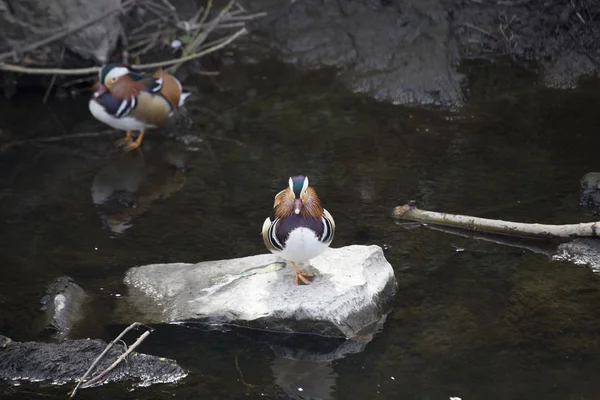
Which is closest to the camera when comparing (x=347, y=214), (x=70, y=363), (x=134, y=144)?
(x=70, y=363)

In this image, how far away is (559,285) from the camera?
547 centimetres

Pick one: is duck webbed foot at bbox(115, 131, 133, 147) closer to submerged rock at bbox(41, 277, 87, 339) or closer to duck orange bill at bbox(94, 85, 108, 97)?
duck orange bill at bbox(94, 85, 108, 97)

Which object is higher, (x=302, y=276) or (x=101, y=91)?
(x=101, y=91)

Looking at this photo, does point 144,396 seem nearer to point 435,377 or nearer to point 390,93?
point 435,377

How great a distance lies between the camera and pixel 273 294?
512cm

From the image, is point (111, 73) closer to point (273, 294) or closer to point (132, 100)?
point (132, 100)

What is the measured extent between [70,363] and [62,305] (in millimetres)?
664

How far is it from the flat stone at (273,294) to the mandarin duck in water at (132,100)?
2.72 m

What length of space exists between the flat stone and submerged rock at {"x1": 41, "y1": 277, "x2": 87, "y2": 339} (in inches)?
11.9

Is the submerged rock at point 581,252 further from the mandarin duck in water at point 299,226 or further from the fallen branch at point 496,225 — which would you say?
the mandarin duck in water at point 299,226

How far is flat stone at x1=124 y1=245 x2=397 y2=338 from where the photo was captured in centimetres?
500

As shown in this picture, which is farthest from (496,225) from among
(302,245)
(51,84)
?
(51,84)

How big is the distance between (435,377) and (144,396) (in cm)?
148

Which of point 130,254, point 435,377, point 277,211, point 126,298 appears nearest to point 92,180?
point 130,254
